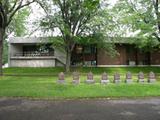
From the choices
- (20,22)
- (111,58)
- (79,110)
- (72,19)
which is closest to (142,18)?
(72,19)

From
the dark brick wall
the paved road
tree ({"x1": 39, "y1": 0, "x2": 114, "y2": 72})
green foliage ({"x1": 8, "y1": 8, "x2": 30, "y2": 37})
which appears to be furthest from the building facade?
the paved road

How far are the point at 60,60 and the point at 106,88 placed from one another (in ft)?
71.1

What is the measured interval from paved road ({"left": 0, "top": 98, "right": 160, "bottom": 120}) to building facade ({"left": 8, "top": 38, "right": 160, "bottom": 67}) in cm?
2382

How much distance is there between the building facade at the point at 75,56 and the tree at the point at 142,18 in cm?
700

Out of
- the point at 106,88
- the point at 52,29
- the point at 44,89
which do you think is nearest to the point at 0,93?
the point at 44,89

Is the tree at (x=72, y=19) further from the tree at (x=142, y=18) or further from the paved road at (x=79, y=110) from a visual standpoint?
the paved road at (x=79, y=110)

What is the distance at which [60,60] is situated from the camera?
3650 centimetres

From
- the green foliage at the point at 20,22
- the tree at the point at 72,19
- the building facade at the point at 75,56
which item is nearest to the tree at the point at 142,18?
the tree at the point at 72,19

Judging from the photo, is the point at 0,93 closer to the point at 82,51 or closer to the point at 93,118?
the point at 93,118

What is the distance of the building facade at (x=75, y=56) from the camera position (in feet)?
117

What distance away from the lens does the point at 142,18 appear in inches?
1121

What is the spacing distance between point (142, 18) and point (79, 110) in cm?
2060

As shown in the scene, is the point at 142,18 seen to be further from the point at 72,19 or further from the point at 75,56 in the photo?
the point at 75,56

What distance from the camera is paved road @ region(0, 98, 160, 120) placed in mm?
8641
